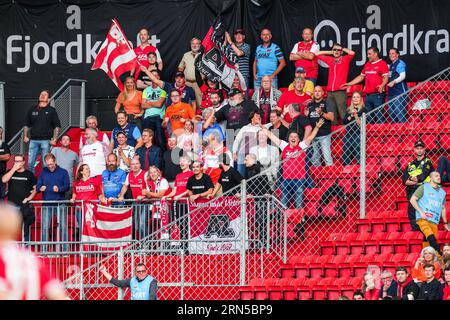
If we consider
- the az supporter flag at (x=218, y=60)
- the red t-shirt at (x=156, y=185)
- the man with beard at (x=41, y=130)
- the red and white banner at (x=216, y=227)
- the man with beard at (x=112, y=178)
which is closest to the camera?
the red and white banner at (x=216, y=227)

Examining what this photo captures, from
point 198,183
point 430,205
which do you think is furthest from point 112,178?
point 430,205

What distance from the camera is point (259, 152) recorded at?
20.5 metres

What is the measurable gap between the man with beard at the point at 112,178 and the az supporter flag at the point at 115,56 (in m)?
3.06

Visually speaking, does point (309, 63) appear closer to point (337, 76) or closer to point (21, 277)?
point (337, 76)

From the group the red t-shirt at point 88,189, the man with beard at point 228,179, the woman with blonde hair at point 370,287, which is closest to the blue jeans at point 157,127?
the red t-shirt at point 88,189

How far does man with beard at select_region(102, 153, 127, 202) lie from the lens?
21.0 metres

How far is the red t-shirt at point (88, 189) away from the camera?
69.3 feet

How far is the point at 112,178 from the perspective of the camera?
21094 millimetres

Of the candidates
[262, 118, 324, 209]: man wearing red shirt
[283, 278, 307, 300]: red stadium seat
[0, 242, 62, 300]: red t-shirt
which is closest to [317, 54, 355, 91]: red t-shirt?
[262, 118, 324, 209]: man wearing red shirt

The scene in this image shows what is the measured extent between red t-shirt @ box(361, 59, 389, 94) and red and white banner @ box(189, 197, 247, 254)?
370 cm

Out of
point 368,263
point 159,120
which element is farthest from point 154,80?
point 368,263

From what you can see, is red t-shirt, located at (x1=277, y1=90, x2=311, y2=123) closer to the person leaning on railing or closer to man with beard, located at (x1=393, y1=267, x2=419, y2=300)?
the person leaning on railing

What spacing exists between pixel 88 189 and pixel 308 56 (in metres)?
4.71

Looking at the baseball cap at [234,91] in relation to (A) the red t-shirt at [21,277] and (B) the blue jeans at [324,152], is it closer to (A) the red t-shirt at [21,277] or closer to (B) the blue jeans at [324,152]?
(B) the blue jeans at [324,152]
